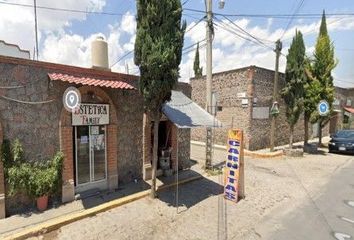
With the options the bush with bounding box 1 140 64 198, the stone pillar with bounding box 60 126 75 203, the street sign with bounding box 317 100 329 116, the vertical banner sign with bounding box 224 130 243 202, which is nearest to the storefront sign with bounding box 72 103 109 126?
the stone pillar with bounding box 60 126 75 203

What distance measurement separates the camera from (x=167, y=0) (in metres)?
6.52

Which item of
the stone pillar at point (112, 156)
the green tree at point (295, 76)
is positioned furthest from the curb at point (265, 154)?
the stone pillar at point (112, 156)

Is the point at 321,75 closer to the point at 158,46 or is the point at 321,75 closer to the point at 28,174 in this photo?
the point at 158,46

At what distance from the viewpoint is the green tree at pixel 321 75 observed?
52.0 feet

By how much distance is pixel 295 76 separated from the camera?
14977mm

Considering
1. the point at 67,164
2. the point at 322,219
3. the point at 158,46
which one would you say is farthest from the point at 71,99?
the point at 322,219

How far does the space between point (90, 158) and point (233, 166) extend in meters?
4.47

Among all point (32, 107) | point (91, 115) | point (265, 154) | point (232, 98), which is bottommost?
point (265, 154)

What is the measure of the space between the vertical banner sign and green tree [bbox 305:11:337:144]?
430 inches

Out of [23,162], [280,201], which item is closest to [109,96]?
[23,162]

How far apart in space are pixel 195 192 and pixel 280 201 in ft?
8.87

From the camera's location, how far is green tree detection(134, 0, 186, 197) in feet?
21.3

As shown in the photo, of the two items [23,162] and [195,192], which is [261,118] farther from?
[23,162]

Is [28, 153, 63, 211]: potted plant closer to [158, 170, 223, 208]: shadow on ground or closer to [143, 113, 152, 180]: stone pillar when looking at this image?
[143, 113, 152, 180]: stone pillar
